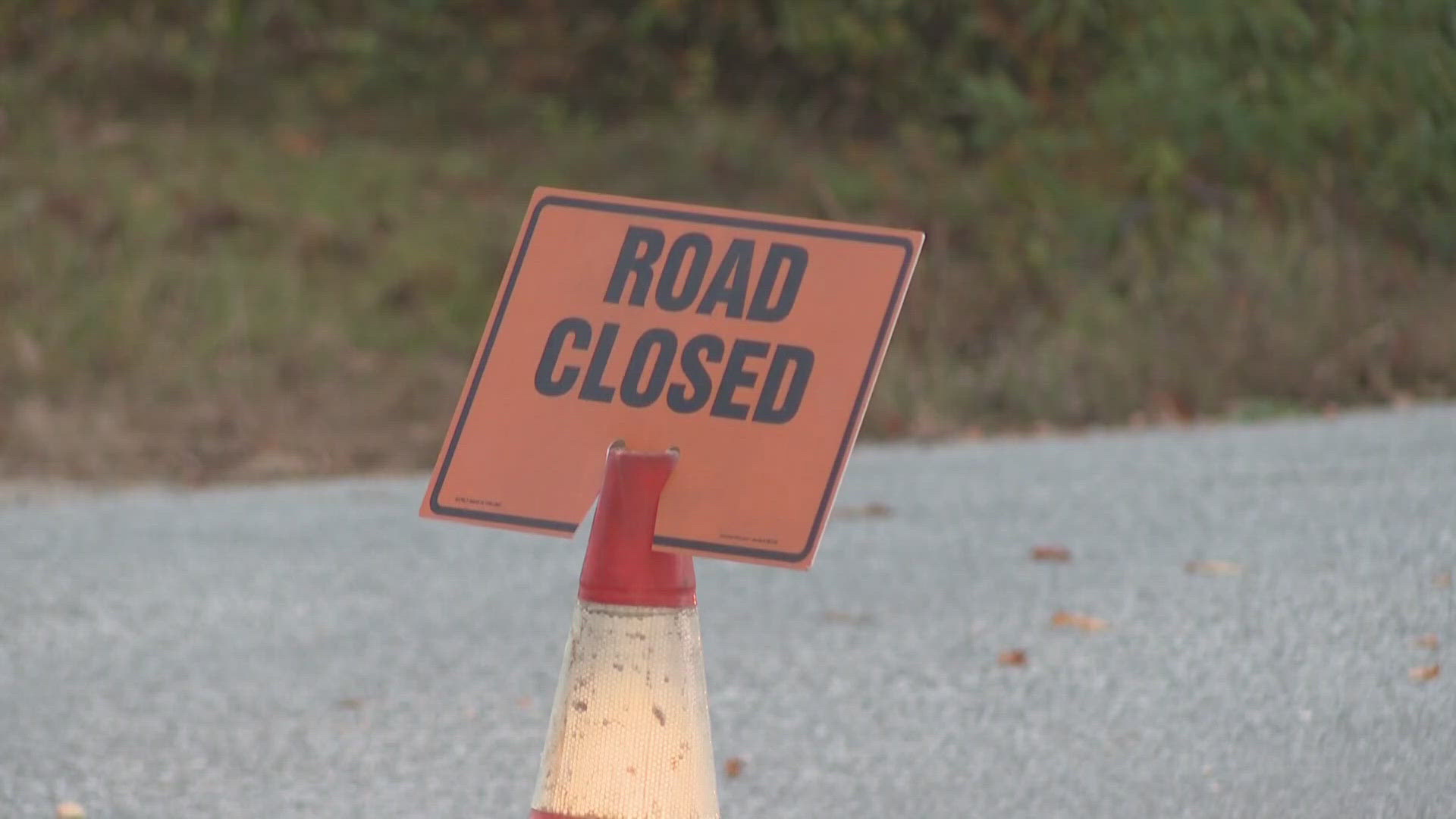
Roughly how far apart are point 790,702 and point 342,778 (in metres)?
1.01

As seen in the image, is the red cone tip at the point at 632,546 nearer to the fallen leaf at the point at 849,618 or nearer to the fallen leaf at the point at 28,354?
the fallen leaf at the point at 849,618

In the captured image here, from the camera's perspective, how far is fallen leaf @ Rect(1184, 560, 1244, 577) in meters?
5.13

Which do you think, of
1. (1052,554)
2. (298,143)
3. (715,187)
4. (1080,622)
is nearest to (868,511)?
(1052,554)

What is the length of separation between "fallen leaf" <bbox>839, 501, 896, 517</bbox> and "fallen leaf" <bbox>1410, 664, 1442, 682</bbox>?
2.81 metres

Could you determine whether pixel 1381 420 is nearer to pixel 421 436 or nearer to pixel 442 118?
pixel 421 436

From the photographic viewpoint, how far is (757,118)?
54.9 feet

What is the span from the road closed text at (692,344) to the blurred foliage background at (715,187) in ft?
14.0

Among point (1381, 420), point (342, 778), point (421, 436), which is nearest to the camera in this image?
point (342, 778)

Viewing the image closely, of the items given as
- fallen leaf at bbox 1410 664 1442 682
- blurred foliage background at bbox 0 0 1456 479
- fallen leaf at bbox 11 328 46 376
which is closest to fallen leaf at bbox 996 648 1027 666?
fallen leaf at bbox 1410 664 1442 682

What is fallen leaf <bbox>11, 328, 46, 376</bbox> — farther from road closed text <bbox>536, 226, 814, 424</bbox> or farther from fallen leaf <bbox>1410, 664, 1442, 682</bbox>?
road closed text <bbox>536, 226, 814, 424</bbox>

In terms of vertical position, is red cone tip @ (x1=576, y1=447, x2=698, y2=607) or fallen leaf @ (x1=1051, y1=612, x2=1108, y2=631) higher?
red cone tip @ (x1=576, y1=447, x2=698, y2=607)

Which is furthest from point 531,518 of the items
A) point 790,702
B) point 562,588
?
point 562,588

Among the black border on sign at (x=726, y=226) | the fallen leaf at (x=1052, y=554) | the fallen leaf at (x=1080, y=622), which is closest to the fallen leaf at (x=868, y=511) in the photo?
the fallen leaf at (x=1052, y=554)

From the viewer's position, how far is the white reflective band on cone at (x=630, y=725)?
2459mm
